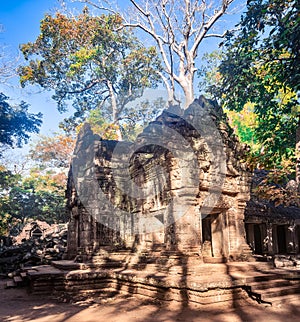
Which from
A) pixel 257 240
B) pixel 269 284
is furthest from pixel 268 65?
pixel 257 240

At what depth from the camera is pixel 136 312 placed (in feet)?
22.2

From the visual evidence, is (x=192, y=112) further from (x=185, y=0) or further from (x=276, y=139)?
(x=185, y=0)

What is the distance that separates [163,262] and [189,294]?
1788mm

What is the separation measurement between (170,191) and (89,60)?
17299 mm

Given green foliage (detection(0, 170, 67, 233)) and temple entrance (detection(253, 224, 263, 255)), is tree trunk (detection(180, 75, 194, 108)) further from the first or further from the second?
green foliage (detection(0, 170, 67, 233))

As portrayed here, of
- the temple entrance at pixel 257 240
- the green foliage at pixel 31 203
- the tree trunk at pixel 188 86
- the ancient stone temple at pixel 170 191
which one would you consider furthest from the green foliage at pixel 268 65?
the green foliage at pixel 31 203

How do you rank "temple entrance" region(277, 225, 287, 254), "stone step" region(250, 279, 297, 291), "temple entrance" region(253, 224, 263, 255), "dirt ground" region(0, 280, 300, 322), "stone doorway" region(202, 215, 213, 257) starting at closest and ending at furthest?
"dirt ground" region(0, 280, 300, 322)
"stone step" region(250, 279, 297, 291)
"stone doorway" region(202, 215, 213, 257)
"temple entrance" region(253, 224, 263, 255)
"temple entrance" region(277, 225, 287, 254)

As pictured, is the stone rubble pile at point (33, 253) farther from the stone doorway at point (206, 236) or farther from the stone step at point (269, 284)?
the stone step at point (269, 284)

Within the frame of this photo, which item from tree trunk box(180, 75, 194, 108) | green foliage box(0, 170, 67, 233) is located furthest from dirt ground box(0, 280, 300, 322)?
green foliage box(0, 170, 67, 233)

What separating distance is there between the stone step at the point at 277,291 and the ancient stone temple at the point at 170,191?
6.00 feet

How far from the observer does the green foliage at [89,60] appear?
22844 millimetres

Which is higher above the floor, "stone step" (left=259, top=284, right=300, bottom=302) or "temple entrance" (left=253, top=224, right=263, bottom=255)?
"temple entrance" (left=253, top=224, right=263, bottom=255)

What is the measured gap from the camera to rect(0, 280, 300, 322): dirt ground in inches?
242

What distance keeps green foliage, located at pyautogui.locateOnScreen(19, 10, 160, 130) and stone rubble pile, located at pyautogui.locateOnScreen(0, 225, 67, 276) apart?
11.0 meters
